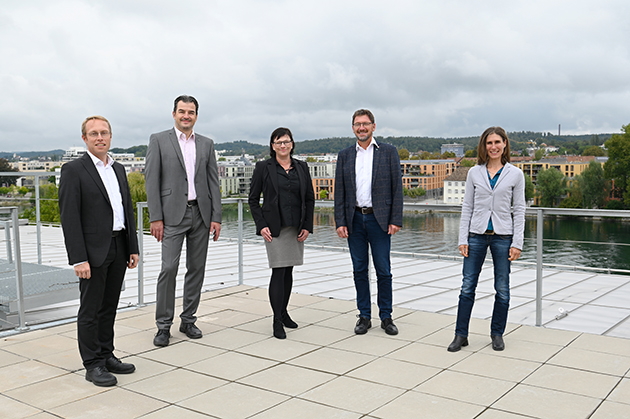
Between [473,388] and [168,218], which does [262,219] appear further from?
[473,388]

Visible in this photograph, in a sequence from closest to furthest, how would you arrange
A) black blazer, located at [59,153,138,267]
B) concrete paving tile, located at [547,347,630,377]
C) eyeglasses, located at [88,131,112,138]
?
black blazer, located at [59,153,138,267] < eyeglasses, located at [88,131,112,138] < concrete paving tile, located at [547,347,630,377]

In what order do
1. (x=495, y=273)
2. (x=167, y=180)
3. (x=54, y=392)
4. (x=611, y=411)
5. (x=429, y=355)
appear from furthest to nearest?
(x=167, y=180)
(x=495, y=273)
(x=429, y=355)
(x=54, y=392)
(x=611, y=411)

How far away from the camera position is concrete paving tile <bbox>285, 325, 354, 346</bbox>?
3625mm

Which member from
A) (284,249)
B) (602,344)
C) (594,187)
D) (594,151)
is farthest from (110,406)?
(594,151)

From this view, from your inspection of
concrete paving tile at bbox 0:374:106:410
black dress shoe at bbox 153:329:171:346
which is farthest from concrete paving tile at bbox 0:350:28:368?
black dress shoe at bbox 153:329:171:346

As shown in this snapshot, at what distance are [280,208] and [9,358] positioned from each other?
1875 mm

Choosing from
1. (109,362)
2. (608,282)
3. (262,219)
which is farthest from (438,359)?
(608,282)

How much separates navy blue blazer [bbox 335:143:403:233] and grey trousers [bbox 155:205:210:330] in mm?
954

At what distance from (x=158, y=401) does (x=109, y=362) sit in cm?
56

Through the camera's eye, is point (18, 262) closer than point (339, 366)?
No

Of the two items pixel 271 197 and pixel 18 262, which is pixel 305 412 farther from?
pixel 18 262

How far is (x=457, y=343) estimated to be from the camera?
11.1 ft

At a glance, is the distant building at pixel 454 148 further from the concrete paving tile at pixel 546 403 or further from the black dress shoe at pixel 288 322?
the concrete paving tile at pixel 546 403

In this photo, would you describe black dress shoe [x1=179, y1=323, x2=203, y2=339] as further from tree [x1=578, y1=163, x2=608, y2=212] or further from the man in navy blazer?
tree [x1=578, y1=163, x2=608, y2=212]
